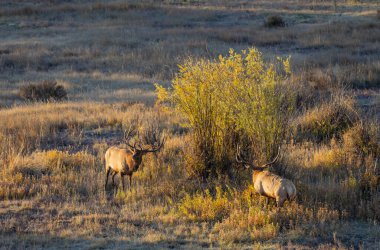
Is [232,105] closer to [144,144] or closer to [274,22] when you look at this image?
[144,144]

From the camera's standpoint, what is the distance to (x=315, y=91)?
1739 centimetres

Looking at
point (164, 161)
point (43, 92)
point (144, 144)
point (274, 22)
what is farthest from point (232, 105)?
point (274, 22)

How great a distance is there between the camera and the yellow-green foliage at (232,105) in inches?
364

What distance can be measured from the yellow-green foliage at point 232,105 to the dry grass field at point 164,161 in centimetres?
35

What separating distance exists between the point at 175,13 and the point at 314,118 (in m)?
26.9

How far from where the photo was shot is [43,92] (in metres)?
18.4

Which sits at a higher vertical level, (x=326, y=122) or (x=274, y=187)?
(x=274, y=187)

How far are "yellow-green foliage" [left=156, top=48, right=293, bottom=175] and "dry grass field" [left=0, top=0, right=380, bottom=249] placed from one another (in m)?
0.35

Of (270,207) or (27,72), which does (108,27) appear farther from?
(270,207)

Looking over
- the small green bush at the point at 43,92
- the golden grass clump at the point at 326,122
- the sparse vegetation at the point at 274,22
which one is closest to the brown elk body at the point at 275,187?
the golden grass clump at the point at 326,122

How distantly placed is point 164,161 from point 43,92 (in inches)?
335

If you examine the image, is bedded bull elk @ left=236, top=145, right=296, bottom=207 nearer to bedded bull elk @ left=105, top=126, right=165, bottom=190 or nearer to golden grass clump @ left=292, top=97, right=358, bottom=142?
bedded bull elk @ left=105, top=126, right=165, bottom=190

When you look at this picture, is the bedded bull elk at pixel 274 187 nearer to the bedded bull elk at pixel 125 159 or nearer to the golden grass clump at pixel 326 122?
the bedded bull elk at pixel 125 159

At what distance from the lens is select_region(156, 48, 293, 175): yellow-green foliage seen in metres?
9.24
